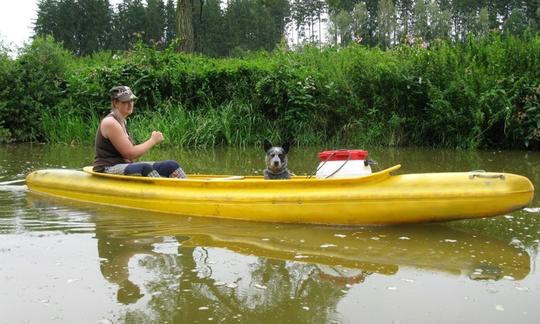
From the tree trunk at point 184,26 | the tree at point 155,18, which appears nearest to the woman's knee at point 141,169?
the tree trunk at point 184,26

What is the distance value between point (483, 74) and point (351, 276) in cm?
878

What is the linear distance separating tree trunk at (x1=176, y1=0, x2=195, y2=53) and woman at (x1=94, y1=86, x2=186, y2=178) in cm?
1060

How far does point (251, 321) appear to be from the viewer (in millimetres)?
3064

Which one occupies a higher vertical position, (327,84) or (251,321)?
(327,84)

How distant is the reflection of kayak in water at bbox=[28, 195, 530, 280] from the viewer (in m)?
4.08

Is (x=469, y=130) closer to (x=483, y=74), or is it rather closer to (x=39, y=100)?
(x=483, y=74)

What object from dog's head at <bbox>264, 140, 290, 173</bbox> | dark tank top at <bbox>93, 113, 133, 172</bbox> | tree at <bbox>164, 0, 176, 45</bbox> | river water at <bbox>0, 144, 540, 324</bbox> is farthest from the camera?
tree at <bbox>164, 0, 176, 45</bbox>

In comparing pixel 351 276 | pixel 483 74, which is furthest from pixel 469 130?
pixel 351 276

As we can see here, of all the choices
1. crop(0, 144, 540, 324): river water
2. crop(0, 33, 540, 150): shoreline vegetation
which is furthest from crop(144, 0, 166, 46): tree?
crop(0, 144, 540, 324): river water

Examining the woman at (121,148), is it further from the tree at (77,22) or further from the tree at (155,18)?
the tree at (77,22)

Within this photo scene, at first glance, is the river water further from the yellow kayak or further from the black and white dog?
the black and white dog

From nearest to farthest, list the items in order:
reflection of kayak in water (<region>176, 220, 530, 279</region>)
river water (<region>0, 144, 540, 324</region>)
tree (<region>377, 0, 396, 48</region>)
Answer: river water (<region>0, 144, 540, 324</region>)
reflection of kayak in water (<region>176, 220, 530, 279</region>)
tree (<region>377, 0, 396, 48</region>)

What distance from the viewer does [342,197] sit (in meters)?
5.13

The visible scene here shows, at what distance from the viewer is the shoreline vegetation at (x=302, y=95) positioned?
11305mm
